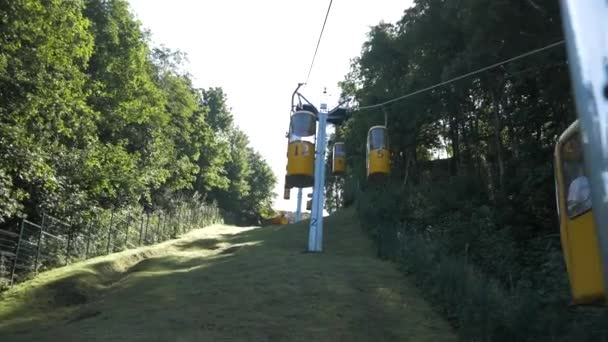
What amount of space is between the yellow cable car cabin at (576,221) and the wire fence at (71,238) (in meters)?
13.0

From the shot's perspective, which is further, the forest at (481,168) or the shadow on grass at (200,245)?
the shadow on grass at (200,245)

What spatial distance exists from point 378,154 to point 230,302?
7.80m

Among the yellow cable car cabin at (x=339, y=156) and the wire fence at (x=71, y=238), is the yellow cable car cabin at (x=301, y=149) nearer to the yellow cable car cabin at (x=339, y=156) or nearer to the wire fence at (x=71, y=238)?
the wire fence at (x=71, y=238)

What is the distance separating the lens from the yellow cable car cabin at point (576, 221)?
14.7ft

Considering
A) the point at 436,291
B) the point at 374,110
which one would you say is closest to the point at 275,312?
the point at 436,291

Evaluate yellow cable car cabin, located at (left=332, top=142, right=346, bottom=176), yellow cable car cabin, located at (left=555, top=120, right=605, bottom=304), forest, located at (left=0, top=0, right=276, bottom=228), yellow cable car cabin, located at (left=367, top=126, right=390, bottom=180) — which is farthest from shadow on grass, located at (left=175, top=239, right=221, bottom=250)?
yellow cable car cabin, located at (left=555, top=120, right=605, bottom=304)

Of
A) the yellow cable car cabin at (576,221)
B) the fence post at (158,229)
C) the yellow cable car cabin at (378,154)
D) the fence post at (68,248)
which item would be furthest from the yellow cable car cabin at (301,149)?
the fence post at (158,229)

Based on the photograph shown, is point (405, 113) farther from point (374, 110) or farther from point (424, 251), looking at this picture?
point (424, 251)

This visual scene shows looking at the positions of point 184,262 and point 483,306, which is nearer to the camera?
point 483,306

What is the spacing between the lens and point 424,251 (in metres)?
12.6

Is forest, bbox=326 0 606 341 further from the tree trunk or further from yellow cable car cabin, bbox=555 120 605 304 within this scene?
yellow cable car cabin, bbox=555 120 605 304

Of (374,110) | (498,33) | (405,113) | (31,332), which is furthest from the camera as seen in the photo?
(374,110)

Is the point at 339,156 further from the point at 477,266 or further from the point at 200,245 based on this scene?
the point at 477,266

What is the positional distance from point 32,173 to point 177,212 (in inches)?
726
